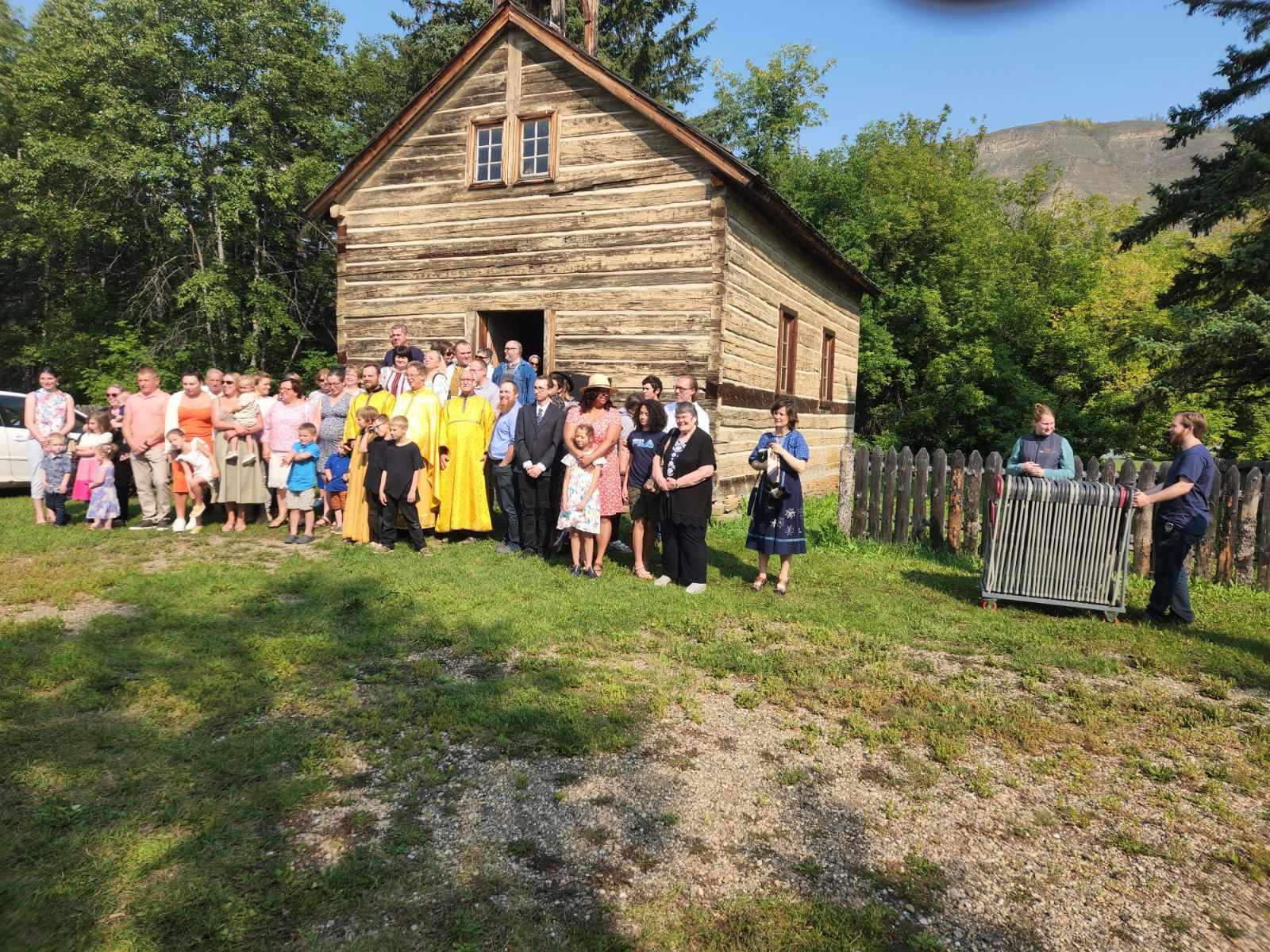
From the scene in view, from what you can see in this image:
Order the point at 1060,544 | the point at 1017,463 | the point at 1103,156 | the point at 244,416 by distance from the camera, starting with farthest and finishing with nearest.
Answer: the point at 1103,156 < the point at 244,416 < the point at 1017,463 < the point at 1060,544

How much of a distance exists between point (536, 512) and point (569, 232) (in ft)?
17.1

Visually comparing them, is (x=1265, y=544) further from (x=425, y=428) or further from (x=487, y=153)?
(x=487, y=153)

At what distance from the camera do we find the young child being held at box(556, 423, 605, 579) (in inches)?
297

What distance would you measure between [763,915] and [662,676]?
231cm

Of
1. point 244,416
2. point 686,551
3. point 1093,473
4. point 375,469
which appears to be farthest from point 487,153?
point 1093,473

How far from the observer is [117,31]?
20.9 m

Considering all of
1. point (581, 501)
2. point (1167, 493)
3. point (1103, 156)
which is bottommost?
point (581, 501)

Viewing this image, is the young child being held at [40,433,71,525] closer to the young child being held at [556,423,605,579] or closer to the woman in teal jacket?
the young child being held at [556,423,605,579]

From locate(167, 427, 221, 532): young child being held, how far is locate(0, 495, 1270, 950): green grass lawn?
3.59 ft

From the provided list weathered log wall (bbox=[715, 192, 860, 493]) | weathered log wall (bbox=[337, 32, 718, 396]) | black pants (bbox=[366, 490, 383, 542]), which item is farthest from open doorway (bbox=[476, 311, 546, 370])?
black pants (bbox=[366, 490, 383, 542])

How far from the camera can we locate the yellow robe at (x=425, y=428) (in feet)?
28.7

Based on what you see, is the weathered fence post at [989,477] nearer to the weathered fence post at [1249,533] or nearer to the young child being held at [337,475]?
the weathered fence post at [1249,533]

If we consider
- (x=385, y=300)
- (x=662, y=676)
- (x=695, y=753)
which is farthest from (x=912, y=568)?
(x=385, y=300)

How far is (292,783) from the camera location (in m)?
3.45
